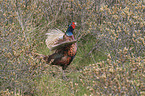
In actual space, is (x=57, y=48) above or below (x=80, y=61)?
above

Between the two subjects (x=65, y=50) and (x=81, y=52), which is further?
(x=81, y=52)

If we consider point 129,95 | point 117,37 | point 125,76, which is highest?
point 117,37

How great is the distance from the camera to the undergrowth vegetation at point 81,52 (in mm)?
2717

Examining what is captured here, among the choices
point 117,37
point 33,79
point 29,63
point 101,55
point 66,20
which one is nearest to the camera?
point 29,63

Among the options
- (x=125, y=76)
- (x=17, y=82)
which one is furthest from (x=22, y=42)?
(x=125, y=76)

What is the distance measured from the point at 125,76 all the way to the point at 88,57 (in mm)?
2112

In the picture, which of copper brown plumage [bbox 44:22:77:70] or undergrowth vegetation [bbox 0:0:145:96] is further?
copper brown plumage [bbox 44:22:77:70]

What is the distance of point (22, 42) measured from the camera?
351cm

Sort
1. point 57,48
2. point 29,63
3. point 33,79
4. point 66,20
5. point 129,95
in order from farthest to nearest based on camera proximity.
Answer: point 66,20 < point 57,48 < point 33,79 < point 29,63 < point 129,95

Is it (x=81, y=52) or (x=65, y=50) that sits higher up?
(x=65, y=50)

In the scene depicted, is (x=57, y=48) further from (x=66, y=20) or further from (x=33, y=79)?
(x=66, y=20)

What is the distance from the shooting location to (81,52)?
4.78 meters

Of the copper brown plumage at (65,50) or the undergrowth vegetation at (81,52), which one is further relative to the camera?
the copper brown plumage at (65,50)

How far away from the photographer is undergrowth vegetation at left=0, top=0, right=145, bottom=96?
2717 mm
